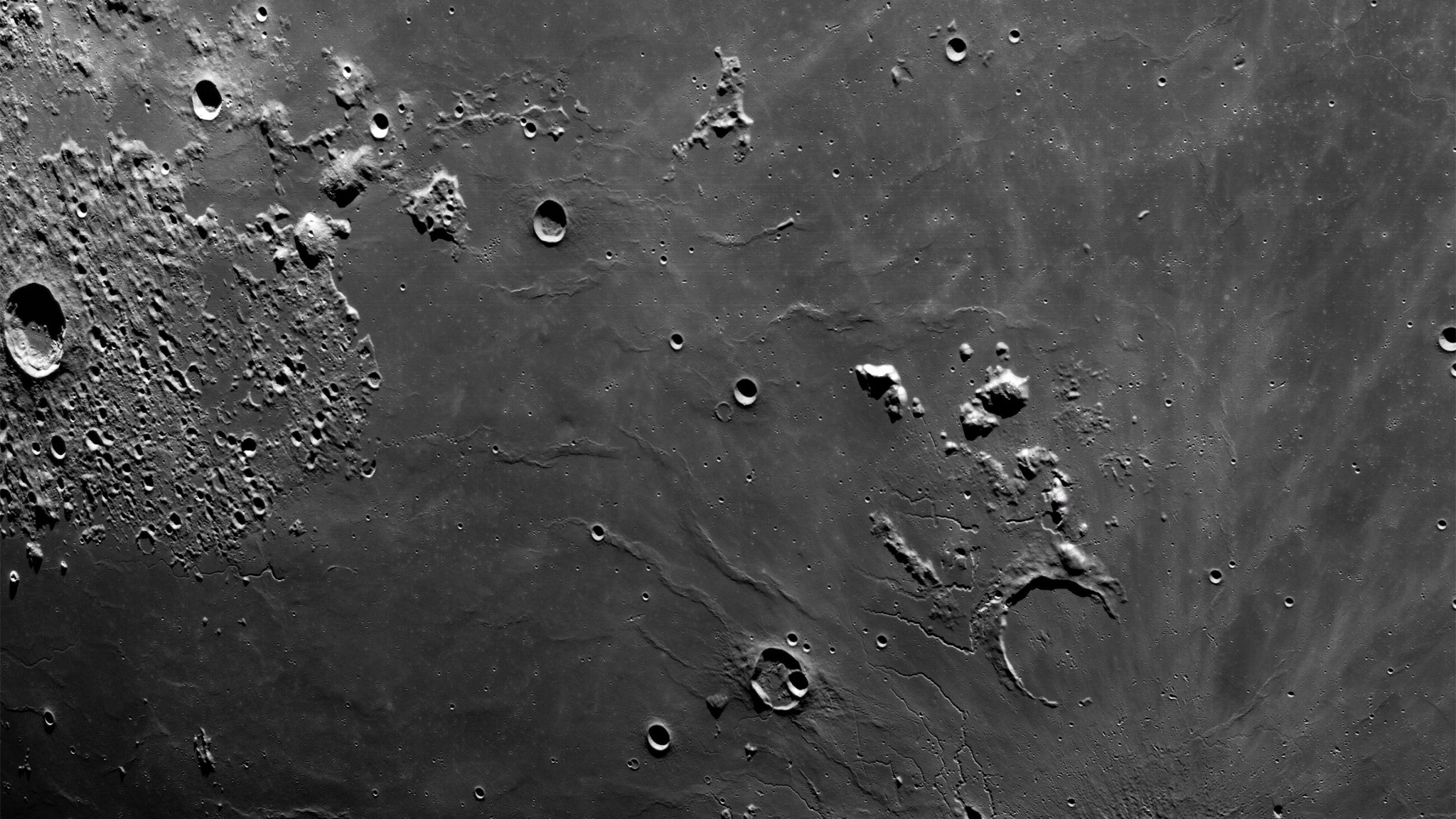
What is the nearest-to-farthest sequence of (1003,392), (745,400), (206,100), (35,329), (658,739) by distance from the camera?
(1003,392), (745,400), (658,739), (206,100), (35,329)

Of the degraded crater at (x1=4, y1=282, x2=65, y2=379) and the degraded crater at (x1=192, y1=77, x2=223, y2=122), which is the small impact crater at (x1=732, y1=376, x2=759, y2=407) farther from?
the degraded crater at (x1=4, y1=282, x2=65, y2=379)

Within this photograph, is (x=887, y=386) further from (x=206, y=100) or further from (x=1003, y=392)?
(x=206, y=100)

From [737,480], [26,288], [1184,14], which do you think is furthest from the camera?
[26,288]

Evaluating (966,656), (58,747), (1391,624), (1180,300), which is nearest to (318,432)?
(58,747)

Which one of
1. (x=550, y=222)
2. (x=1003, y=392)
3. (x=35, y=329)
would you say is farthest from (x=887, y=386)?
(x=35, y=329)

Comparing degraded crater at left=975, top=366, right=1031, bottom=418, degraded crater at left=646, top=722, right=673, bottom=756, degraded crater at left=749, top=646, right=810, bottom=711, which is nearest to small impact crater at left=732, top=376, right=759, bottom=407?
degraded crater at left=975, top=366, right=1031, bottom=418

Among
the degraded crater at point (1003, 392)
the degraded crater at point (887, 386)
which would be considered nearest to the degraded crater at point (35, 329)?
the degraded crater at point (887, 386)

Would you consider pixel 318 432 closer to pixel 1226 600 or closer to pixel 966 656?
pixel 966 656
